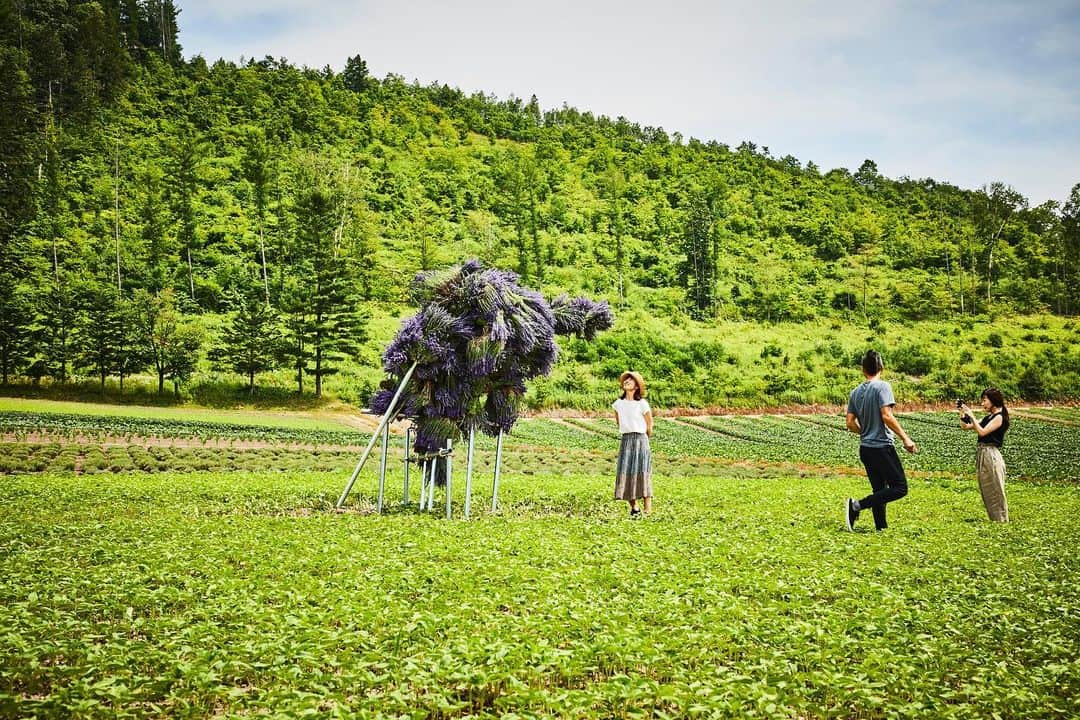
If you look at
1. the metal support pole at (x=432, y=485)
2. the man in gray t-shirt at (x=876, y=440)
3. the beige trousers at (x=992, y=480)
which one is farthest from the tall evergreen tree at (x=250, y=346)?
the beige trousers at (x=992, y=480)

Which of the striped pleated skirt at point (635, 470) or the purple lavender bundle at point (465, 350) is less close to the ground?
the purple lavender bundle at point (465, 350)

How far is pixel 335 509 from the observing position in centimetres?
1427

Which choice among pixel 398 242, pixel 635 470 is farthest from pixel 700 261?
pixel 635 470

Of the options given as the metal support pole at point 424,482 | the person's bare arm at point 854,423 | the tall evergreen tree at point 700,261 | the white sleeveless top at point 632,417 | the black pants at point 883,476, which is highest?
the tall evergreen tree at point 700,261

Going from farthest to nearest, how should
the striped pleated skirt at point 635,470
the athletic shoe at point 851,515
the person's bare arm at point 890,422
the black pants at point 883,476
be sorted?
the striped pleated skirt at point 635,470 → the athletic shoe at point 851,515 → the black pants at point 883,476 → the person's bare arm at point 890,422

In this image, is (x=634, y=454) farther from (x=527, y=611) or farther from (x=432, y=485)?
(x=527, y=611)

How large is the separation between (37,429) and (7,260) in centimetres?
3709

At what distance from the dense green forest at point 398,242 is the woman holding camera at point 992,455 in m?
24.2

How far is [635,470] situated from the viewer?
13.5 m

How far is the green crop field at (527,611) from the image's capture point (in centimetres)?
516

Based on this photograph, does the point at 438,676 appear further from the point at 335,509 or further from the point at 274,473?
the point at 274,473

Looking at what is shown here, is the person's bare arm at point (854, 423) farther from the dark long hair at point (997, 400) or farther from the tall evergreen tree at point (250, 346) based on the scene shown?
the tall evergreen tree at point (250, 346)

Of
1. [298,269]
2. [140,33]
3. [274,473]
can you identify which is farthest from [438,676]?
[140,33]

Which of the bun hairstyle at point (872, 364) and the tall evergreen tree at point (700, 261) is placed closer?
the bun hairstyle at point (872, 364)
